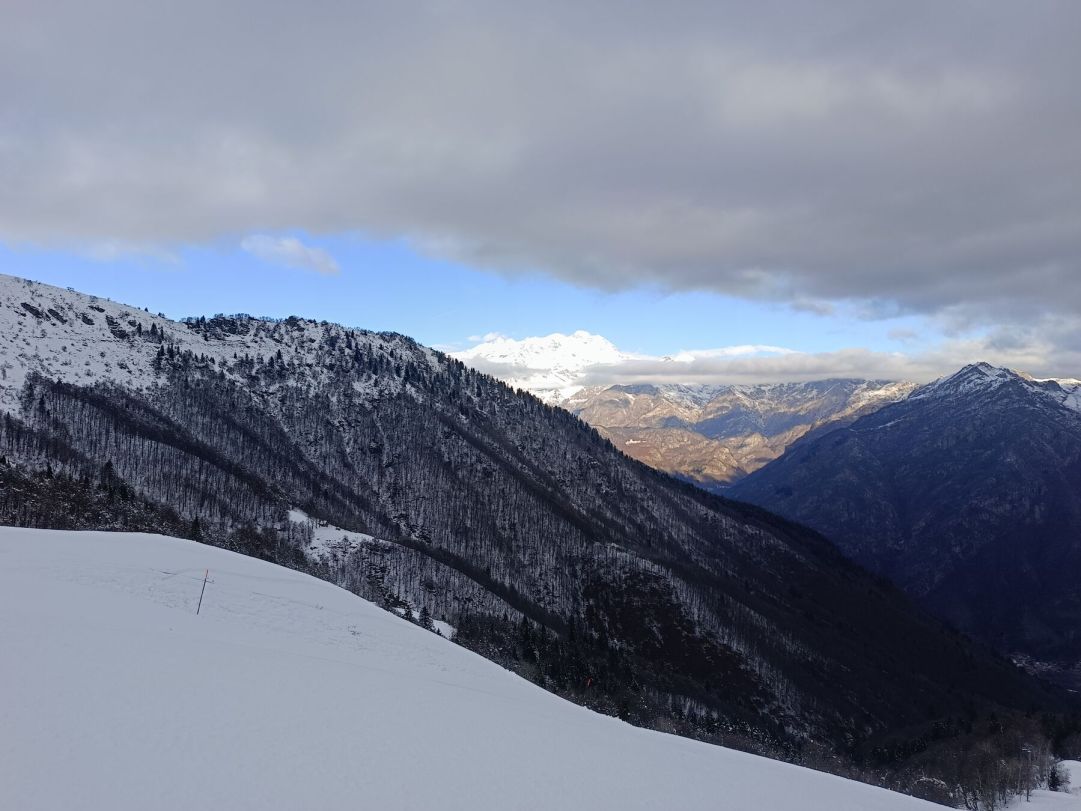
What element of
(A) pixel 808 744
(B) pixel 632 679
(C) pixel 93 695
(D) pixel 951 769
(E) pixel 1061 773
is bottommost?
(A) pixel 808 744

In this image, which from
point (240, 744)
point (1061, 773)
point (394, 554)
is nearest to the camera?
point (240, 744)

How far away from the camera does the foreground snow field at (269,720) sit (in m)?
14.5

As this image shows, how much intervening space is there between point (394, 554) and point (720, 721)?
105 m

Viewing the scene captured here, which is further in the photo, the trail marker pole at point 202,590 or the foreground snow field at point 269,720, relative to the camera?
the trail marker pole at point 202,590

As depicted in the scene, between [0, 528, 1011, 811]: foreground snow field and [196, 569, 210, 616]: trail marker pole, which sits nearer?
[0, 528, 1011, 811]: foreground snow field

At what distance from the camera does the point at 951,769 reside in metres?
104

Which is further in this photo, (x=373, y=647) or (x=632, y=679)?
(x=632, y=679)

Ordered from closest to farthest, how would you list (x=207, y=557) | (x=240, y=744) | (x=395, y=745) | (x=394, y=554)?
(x=240, y=744) → (x=395, y=745) → (x=207, y=557) → (x=394, y=554)

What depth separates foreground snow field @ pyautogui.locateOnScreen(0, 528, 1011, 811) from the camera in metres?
14.5

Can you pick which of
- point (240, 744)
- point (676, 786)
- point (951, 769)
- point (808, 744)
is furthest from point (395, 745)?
point (808, 744)

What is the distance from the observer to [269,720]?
18.5 metres

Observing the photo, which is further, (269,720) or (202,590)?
(202,590)

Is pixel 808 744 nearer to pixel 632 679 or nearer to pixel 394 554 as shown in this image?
pixel 632 679

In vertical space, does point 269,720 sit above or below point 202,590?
above
